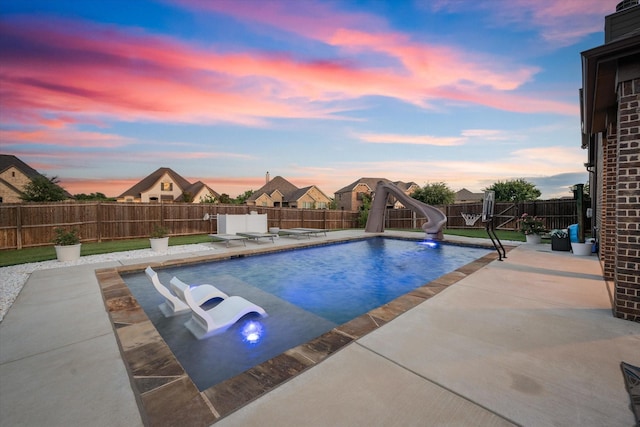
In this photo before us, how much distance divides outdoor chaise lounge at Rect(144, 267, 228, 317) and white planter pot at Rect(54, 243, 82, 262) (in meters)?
5.43

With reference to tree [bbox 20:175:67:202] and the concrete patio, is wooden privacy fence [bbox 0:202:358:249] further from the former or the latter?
tree [bbox 20:175:67:202]

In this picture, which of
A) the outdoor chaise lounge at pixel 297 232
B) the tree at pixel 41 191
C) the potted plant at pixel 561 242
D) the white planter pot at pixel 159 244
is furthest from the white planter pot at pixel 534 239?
the tree at pixel 41 191

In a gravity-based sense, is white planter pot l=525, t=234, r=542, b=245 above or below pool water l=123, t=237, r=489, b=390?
above

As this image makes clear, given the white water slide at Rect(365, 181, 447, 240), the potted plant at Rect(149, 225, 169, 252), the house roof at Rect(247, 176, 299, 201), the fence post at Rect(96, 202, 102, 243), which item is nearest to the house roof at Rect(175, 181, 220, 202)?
the house roof at Rect(247, 176, 299, 201)

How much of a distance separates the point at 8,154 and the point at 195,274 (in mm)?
38271

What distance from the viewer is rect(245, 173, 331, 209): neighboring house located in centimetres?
4203

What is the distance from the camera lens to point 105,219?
464 inches

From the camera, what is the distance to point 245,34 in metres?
10.4

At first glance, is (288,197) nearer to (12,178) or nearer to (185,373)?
(12,178)

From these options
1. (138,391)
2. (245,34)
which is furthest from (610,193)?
(245,34)

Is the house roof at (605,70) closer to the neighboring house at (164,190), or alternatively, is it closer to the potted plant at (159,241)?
the potted plant at (159,241)

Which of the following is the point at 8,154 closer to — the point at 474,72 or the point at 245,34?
the point at 245,34

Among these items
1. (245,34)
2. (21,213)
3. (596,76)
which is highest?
(245,34)

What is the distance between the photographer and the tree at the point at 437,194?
32.9m
